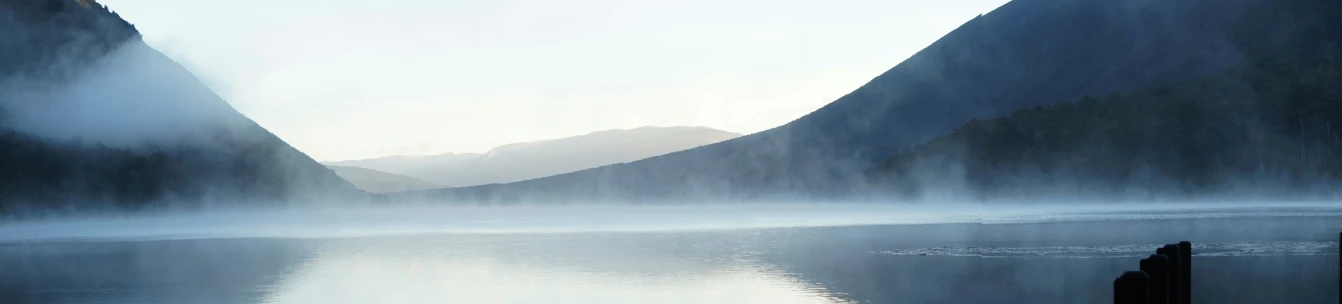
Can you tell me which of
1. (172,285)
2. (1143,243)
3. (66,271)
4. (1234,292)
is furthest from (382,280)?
(1143,243)

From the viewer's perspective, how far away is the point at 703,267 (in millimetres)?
29859

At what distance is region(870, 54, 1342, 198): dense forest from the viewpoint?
108938 mm

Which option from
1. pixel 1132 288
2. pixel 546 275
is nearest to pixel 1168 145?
pixel 546 275

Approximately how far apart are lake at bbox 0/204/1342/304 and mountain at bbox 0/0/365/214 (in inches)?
3059

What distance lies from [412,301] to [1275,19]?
150 meters

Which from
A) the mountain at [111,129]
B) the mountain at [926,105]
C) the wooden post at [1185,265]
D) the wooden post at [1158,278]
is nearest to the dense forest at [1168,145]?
the mountain at [926,105]

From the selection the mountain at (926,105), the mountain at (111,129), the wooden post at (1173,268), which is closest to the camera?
the wooden post at (1173,268)

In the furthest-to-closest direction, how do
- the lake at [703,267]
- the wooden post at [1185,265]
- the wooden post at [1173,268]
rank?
the lake at [703,267] → the wooden post at [1185,265] → the wooden post at [1173,268]

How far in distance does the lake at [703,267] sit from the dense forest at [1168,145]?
65.1m

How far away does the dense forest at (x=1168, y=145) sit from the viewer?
10894cm

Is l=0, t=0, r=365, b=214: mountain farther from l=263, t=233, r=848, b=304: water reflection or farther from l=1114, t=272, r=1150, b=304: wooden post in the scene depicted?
l=1114, t=272, r=1150, b=304: wooden post

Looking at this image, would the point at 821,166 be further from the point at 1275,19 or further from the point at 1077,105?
the point at 1275,19

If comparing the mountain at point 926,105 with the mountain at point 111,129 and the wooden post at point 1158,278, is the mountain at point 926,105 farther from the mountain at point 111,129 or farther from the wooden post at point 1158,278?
the wooden post at point 1158,278

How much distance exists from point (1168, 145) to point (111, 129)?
90.5 meters
